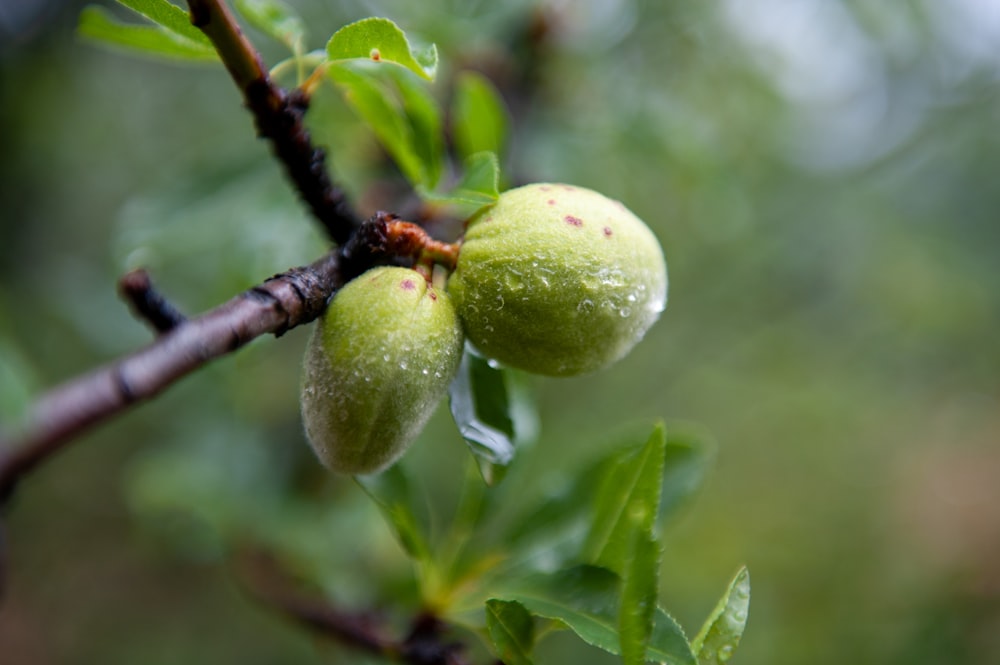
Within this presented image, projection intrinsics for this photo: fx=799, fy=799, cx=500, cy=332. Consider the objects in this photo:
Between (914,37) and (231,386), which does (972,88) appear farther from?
(231,386)

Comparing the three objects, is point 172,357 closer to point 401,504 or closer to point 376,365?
point 376,365

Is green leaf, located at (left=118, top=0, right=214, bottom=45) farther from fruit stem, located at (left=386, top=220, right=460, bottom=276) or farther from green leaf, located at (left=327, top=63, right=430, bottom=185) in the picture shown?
fruit stem, located at (left=386, top=220, right=460, bottom=276)

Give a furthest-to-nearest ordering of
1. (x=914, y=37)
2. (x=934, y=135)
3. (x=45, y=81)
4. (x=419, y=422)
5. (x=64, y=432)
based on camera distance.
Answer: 1. (x=934, y=135)
2. (x=45, y=81)
3. (x=914, y=37)
4. (x=419, y=422)
5. (x=64, y=432)

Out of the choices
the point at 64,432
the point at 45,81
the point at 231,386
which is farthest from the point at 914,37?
the point at 45,81

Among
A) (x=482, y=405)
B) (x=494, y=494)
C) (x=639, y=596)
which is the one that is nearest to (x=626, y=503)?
(x=639, y=596)

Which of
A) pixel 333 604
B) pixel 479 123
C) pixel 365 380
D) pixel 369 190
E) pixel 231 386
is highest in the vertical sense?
pixel 479 123
